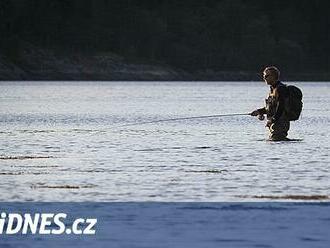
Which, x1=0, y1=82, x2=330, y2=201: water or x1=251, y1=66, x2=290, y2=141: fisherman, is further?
x1=251, y1=66, x2=290, y2=141: fisherman

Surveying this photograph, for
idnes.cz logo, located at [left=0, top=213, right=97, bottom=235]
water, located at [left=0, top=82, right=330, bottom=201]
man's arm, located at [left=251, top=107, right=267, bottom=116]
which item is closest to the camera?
idnes.cz logo, located at [left=0, top=213, right=97, bottom=235]

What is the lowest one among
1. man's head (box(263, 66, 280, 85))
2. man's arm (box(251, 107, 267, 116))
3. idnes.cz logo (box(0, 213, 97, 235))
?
idnes.cz logo (box(0, 213, 97, 235))

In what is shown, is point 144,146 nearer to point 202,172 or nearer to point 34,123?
point 202,172

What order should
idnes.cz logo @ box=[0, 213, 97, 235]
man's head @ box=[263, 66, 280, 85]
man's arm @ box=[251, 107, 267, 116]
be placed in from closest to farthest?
idnes.cz logo @ box=[0, 213, 97, 235], man's arm @ box=[251, 107, 267, 116], man's head @ box=[263, 66, 280, 85]

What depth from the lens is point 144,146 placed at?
37062mm

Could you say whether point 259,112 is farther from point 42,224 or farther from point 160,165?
point 42,224

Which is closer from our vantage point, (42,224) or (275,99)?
(42,224)

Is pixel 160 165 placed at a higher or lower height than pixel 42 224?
higher

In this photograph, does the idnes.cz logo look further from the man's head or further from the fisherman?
the man's head

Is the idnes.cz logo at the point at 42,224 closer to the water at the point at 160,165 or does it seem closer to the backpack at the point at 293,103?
the water at the point at 160,165

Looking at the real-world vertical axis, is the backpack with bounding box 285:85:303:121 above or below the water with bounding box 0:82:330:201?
above

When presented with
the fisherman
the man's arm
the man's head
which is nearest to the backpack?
the fisherman

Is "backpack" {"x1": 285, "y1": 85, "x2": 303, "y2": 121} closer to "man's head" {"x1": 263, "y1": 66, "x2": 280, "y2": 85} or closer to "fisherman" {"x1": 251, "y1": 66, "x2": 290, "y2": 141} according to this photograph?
"fisherman" {"x1": 251, "y1": 66, "x2": 290, "y2": 141}

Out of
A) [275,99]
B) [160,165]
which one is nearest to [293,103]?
[275,99]
